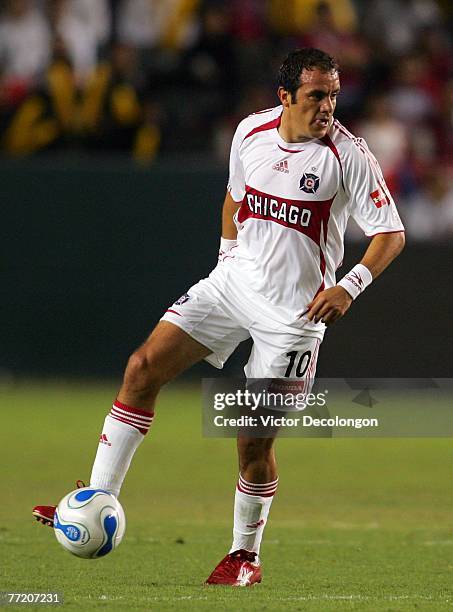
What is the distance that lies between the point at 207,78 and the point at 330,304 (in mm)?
10373

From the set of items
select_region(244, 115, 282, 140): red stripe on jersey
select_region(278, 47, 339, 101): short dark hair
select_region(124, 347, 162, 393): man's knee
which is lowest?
select_region(124, 347, 162, 393): man's knee

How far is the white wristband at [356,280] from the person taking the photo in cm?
643

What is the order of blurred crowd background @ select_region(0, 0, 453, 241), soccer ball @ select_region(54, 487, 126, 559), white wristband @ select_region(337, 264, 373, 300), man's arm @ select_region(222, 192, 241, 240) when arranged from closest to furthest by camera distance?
soccer ball @ select_region(54, 487, 126, 559) < white wristband @ select_region(337, 264, 373, 300) < man's arm @ select_region(222, 192, 241, 240) < blurred crowd background @ select_region(0, 0, 453, 241)

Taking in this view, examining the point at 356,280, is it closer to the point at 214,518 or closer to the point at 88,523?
the point at 88,523

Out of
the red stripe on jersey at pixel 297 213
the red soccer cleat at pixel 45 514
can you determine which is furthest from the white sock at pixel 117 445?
the red stripe on jersey at pixel 297 213

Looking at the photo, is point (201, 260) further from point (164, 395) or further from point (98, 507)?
point (98, 507)

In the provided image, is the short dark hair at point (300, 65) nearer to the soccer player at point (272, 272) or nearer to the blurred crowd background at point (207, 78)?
the soccer player at point (272, 272)

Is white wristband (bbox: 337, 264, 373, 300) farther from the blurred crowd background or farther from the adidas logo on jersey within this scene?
the blurred crowd background

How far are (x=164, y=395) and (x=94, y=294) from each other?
139 cm

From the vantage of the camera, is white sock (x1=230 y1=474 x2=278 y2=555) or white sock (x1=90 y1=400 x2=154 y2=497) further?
white sock (x1=230 y1=474 x2=278 y2=555)

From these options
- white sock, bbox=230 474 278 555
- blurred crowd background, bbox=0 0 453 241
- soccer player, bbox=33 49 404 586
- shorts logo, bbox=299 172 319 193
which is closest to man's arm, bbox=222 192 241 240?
soccer player, bbox=33 49 404 586

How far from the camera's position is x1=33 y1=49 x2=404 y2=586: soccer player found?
6555mm

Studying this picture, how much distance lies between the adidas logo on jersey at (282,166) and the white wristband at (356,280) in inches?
25.5

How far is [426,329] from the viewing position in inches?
584
